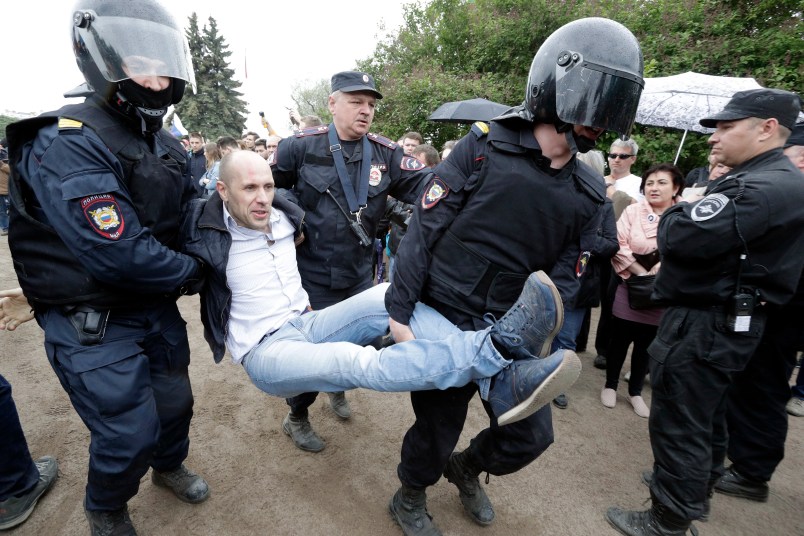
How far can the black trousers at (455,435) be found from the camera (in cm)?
199

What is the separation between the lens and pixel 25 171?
5.89ft

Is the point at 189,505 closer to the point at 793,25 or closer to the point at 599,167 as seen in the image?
the point at 599,167

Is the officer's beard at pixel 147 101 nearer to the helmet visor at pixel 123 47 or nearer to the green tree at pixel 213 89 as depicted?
the helmet visor at pixel 123 47

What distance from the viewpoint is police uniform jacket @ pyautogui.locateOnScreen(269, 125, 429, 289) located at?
2.85 metres

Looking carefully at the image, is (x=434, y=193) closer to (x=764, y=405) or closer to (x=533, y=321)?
(x=533, y=321)

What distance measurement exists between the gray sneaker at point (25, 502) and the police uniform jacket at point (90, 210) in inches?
46.8

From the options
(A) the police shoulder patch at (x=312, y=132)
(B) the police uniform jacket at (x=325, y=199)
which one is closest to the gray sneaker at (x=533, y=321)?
(B) the police uniform jacket at (x=325, y=199)

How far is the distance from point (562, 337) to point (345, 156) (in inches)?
98.4

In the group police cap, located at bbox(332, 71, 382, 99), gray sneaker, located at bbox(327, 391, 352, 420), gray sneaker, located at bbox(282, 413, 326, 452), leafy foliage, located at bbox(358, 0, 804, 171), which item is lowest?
gray sneaker, located at bbox(327, 391, 352, 420)

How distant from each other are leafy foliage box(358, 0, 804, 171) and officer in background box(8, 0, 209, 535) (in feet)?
28.4

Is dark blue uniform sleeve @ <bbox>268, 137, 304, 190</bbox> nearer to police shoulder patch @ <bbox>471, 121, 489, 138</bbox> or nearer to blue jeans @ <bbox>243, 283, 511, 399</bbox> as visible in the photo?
blue jeans @ <bbox>243, 283, 511, 399</bbox>

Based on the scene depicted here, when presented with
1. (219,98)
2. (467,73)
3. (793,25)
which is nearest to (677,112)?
(793,25)

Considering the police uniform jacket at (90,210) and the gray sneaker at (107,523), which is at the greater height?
the police uniform jacket at (90,210)

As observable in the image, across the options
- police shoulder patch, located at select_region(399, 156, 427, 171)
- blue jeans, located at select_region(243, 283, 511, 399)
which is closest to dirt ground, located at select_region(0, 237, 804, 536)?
blue jeans, located at select_region(243, 283, 511, 399)
